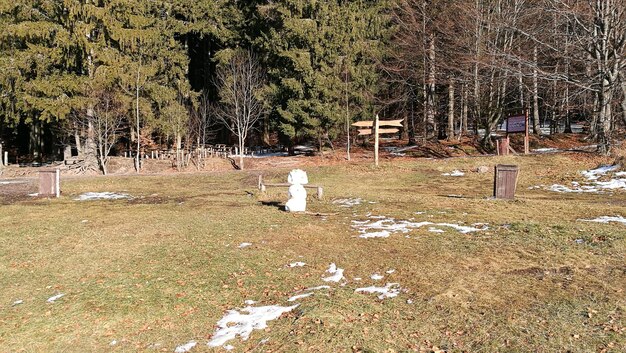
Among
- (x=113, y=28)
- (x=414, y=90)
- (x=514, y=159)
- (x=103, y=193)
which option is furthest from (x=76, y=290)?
(x=414, y=90)

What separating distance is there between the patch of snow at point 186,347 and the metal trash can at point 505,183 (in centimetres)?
999

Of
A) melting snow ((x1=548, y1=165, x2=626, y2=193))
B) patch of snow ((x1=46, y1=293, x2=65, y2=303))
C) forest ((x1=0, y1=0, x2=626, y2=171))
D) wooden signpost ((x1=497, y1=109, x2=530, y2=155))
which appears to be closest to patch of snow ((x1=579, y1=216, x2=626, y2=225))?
melting snow ((x1=548, y1=165, x2=626, y2=193))

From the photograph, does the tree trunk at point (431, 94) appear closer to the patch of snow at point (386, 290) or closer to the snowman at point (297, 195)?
the snowman at point (297, 195)

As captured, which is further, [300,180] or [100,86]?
[100,86]

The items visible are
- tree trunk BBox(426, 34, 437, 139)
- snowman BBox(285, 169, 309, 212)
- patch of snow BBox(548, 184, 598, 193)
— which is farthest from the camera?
tree trunk BBox(426, 34, 437, 139)

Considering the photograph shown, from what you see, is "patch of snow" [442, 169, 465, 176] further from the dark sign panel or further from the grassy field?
the grassy field

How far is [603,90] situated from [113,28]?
25.4 metres

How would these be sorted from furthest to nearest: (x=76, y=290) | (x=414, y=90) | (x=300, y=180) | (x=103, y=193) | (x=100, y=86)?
(x=414, y=90) → (x=100, y=86) → (x=103, y=193) → (x=300, y=180) → (x=76, y=290)

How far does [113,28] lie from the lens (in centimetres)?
2486

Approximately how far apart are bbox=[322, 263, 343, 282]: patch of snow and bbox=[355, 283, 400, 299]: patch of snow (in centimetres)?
53

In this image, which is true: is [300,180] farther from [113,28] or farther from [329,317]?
[113,28]

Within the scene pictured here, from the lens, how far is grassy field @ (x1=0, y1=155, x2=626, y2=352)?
177 inches

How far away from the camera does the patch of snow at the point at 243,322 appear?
4.67 metres

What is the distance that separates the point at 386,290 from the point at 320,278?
3.36ft
